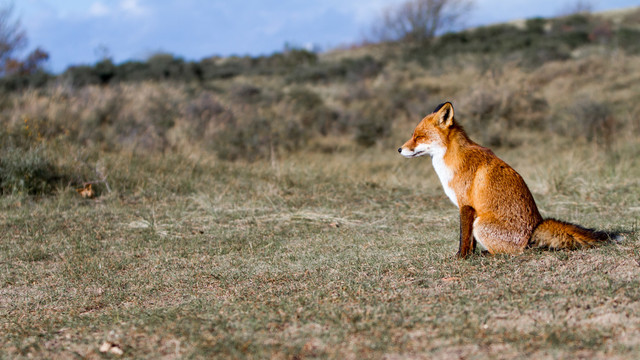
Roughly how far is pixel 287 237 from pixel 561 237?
3430 mm

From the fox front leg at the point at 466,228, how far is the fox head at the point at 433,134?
0.64m

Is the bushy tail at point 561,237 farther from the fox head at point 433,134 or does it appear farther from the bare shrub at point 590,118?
the bare shrub at point 590,118

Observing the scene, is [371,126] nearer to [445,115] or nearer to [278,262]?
[278,262]

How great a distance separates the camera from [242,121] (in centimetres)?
1764

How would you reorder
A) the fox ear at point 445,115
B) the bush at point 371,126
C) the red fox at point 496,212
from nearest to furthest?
the red fox at point 496,212, the fox ear at point 445,115, the bush at point 371,126

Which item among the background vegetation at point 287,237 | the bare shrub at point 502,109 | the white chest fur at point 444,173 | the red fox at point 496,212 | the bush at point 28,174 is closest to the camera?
the background vegetation at point 287,237

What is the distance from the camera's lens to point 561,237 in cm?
494

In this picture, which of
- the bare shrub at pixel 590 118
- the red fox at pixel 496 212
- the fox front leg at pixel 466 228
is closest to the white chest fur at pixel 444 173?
the red fox at pixel 496 212

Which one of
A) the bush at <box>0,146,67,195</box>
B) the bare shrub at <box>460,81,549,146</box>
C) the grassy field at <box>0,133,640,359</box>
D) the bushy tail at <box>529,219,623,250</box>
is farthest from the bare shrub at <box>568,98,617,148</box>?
the bush at <box>0,146,67,195</box>

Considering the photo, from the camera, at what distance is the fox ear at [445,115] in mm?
5336

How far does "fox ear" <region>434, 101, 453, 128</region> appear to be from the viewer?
17.5ft

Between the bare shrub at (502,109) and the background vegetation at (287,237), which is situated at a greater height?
the bare shrub at (502,109)

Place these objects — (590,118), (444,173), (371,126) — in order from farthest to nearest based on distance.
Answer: (371,126) < (590,118) < (444,173)

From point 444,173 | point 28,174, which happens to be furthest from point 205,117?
point 444,173
